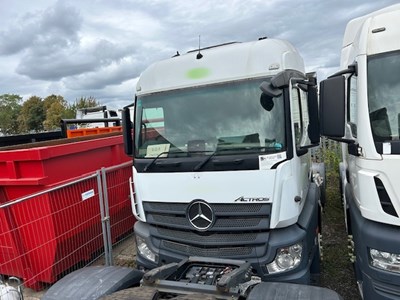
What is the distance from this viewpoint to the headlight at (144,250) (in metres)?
3.79

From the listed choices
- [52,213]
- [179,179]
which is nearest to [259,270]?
[179,179]

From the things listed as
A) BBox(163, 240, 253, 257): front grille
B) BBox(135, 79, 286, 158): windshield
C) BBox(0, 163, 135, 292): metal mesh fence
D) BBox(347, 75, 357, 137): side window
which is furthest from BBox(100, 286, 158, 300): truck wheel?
BBox(347, 75, 357, 137): side window

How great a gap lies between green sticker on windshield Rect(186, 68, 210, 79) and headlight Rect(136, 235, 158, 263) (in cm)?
182

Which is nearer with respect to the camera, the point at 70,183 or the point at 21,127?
the point at 70,183

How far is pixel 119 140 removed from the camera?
20.9ft

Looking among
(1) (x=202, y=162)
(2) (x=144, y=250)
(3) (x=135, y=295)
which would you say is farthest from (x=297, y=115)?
(3) (x=135, y=295)

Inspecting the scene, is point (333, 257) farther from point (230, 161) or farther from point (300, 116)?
point (230, 161)

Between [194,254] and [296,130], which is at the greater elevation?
[296,130]

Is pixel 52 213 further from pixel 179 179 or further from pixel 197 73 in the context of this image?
pixel 197 73

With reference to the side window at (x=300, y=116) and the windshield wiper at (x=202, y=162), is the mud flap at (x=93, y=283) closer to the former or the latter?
the windshield wiper at (x=202, y=162)

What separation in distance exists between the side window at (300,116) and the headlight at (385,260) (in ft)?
3.86

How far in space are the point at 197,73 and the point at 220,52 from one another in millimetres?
321

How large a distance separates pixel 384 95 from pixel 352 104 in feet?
1.73

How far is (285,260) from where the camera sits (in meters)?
3.27
